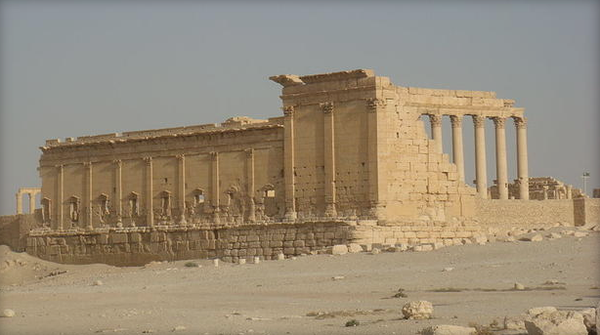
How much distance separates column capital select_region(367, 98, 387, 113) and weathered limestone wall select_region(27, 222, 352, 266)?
162 inches

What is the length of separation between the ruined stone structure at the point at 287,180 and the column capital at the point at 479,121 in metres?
0.07

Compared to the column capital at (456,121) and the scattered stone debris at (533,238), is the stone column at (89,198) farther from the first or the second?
the scattered stone debris at (533,238)

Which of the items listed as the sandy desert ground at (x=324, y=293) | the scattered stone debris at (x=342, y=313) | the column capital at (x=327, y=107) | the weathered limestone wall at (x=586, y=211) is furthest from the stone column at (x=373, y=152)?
the scattered stone debris at (x=342, y=313)

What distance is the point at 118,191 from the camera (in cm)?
5078

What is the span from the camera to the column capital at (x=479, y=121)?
5147cm

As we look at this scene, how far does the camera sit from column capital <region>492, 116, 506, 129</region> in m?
52.4

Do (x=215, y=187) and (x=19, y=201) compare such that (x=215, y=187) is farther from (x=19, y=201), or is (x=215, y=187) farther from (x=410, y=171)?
(x=19, y=201)

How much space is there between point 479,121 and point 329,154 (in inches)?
412

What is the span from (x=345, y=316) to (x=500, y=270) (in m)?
8.50

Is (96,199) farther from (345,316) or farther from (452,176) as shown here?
(345,316)

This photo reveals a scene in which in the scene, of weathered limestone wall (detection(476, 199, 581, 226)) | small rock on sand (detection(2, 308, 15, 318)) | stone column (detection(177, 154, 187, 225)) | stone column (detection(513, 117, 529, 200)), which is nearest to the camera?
small rock on sand (detection(2, 308, 15, 318))

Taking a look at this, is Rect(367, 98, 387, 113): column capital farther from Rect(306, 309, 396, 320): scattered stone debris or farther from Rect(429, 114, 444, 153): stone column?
Rect(306, 309, 396, 320): scattered stone debris

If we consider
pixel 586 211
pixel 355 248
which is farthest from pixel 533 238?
pixel 586 211

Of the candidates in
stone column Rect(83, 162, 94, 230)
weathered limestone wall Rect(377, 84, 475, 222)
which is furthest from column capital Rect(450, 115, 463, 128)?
stone column Rect(83, 162, 94, 230)
